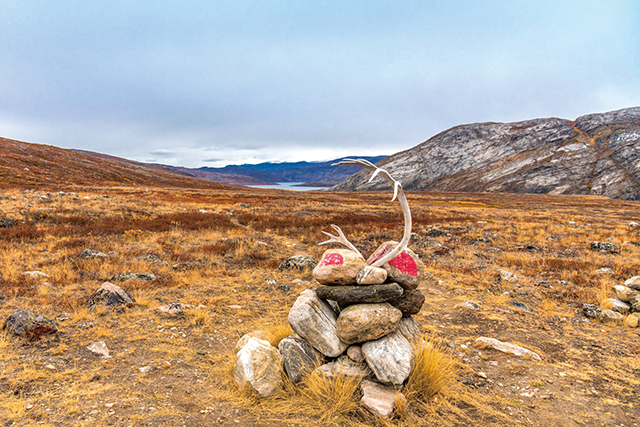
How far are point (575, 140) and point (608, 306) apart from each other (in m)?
165

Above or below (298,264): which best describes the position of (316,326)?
above

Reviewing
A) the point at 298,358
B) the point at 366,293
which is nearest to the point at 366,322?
the point at 366,293

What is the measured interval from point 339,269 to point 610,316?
7.89 m

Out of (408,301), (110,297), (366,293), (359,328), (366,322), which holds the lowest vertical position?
(110,297)

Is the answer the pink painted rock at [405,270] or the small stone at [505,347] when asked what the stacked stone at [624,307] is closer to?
the small stone at [505,347]

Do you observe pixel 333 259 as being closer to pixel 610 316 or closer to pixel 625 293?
pixel 610 316

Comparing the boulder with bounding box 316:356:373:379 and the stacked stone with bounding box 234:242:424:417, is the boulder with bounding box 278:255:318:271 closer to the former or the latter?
the stacked stone with bounding box 234:242:424:417

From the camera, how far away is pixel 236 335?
6965 mm

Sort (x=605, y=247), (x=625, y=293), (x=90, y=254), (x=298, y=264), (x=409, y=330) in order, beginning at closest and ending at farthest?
(x=409, y=330)
(x=625, y=293)
(x=90, y=254)
(x=298, y=264)
(x=605, y=247)

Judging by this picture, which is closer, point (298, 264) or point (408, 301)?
point (408, 301)

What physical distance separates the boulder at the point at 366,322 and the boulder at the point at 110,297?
20.3 ft

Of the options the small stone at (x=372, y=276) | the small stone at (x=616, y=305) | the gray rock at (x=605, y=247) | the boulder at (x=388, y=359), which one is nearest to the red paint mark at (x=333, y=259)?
the small stone at (x=372, y=276)

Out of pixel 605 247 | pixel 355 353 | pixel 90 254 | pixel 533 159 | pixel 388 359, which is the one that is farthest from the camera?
pixel 533 159

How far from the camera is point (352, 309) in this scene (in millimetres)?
5125
